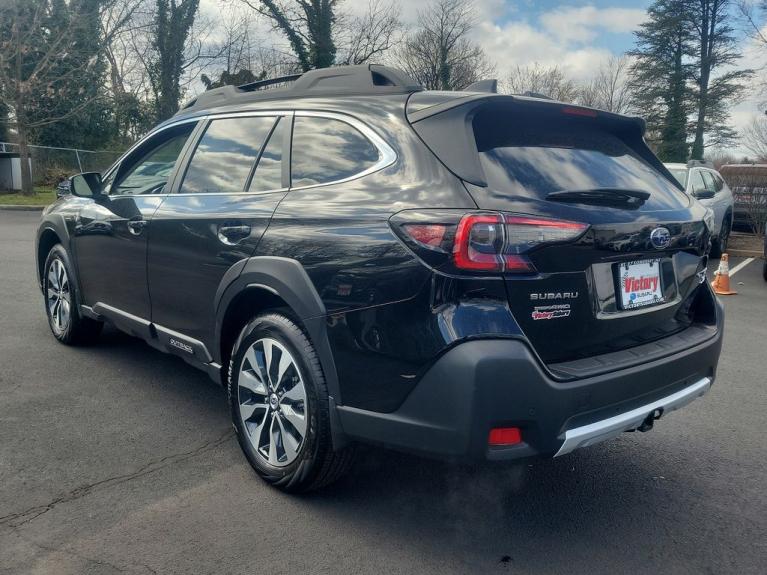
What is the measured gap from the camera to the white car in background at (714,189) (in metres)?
12.2

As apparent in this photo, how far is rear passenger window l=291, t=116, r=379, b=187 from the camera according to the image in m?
3.00

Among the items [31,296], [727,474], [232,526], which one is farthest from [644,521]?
[31,296]

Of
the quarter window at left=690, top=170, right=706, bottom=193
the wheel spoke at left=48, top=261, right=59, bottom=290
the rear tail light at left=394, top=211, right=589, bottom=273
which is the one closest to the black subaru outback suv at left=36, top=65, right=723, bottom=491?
the rear tail light at left=394, top=211, right=589, bottom=273

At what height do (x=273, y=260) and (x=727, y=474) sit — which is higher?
(x=273, y=260)

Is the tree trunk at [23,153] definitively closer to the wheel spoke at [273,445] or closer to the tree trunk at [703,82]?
the wheel spoke at [273,445]

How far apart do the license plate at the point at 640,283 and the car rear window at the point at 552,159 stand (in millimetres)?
355

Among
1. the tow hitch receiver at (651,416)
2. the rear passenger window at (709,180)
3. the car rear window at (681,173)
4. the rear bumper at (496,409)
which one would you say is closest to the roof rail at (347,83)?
the rear bumper at (496,409)

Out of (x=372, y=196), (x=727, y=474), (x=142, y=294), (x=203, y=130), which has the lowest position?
(x=727, y=474)

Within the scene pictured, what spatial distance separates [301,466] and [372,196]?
1.19 m

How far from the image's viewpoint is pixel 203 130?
4.00m

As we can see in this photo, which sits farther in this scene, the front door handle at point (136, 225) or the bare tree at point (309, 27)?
the bare tree at point (309, 27)

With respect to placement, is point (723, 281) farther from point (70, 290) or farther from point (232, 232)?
point (70, 290)

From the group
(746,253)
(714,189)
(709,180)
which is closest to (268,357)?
(714,189)

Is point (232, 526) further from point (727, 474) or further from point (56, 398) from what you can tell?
point (727, 474)
